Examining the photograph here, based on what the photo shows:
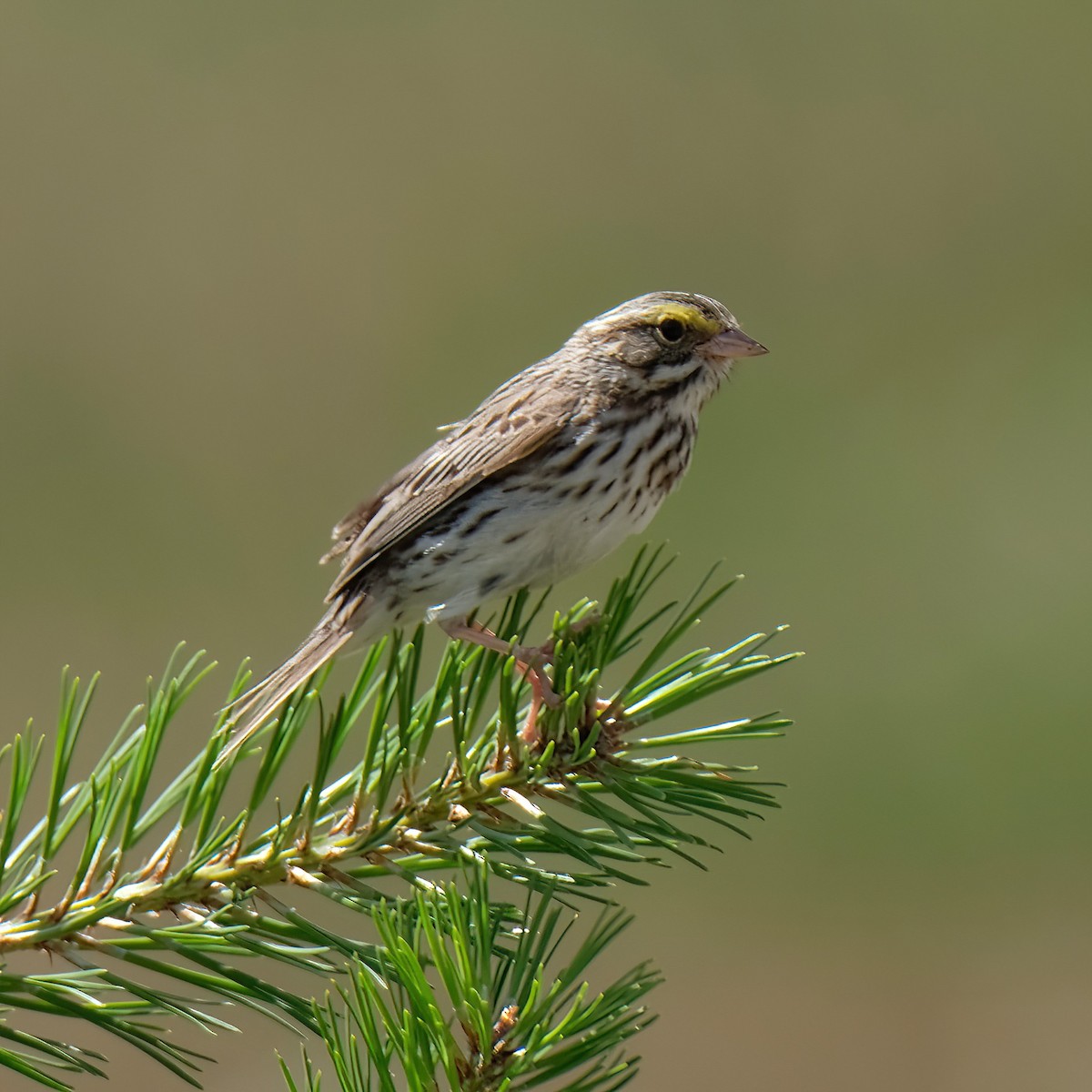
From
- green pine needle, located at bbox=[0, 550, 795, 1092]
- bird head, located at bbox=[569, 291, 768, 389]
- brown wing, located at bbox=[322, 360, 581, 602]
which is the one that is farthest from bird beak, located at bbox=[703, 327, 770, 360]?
green pine needle, located at bbox=[0, 550, 795, 1092]

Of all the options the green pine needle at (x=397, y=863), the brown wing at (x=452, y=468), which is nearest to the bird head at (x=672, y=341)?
the brown wing at (x=452, y=468)

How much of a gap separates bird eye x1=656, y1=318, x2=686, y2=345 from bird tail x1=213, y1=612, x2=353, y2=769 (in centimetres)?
112

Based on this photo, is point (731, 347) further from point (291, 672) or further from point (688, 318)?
point (291, 672)

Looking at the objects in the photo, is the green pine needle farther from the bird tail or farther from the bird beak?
the bird beak

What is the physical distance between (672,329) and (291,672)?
1368 millimetres

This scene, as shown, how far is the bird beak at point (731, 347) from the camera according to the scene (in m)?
3.91

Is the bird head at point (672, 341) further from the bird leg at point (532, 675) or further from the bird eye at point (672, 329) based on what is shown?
the bird leg at point (532, 675)

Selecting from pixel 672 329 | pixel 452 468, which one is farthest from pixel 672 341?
pixel 452 468

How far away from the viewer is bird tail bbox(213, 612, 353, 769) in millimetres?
A: 2896

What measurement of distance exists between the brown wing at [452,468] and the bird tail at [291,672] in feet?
0.32

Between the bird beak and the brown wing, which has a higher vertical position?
the bird beak

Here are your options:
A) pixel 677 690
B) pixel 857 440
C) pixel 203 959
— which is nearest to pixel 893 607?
pixel 857 440

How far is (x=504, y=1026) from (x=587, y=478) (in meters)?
1.94

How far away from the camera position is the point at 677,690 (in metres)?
2.32
